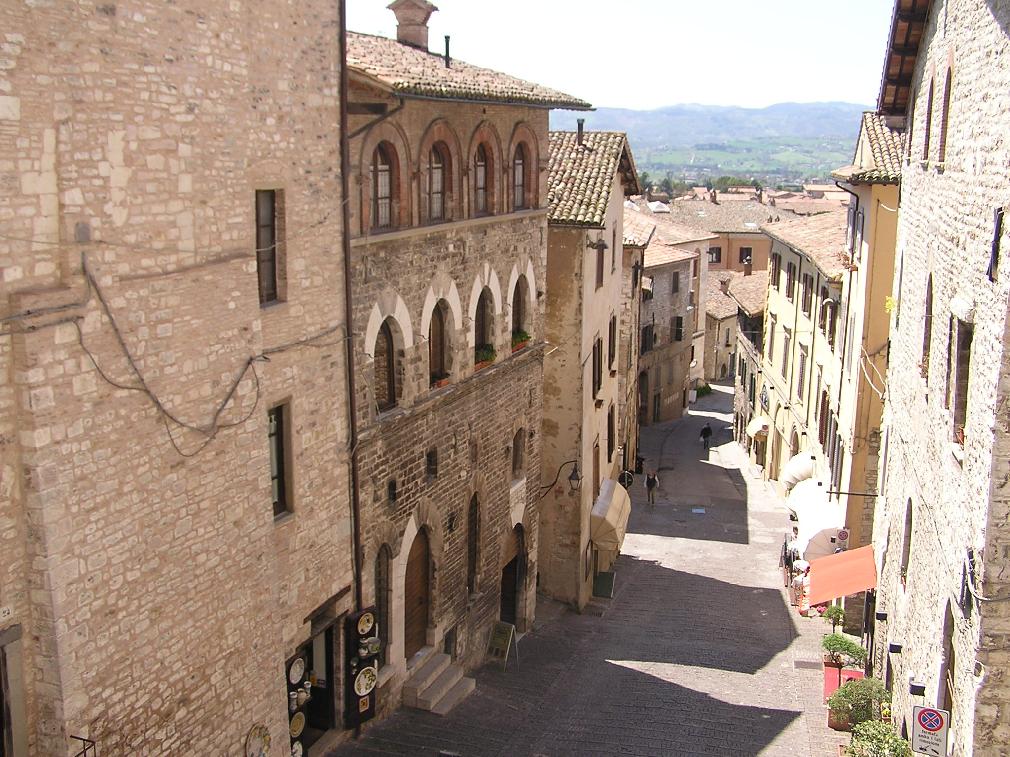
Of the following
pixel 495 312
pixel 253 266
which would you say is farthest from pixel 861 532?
pixel 253 266

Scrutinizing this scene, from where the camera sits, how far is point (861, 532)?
24.8 meters

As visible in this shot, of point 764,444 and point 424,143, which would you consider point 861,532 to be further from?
point 764,444

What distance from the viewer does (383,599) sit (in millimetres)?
17141

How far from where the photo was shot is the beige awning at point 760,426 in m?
42.8

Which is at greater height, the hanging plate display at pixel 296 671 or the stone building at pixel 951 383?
the stone building at pixel 951 383

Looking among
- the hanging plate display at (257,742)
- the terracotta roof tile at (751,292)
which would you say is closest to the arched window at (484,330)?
the hanging plate display at (257,742)

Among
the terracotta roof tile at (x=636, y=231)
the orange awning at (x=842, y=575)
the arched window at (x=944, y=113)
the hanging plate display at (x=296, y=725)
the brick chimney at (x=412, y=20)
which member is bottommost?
the orange awning at (x=842, y=575)

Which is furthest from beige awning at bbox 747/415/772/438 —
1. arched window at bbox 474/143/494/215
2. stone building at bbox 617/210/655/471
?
arched window at bbox 474/143/494/215

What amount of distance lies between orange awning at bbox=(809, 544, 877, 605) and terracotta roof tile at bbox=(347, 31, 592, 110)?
10.4 meters

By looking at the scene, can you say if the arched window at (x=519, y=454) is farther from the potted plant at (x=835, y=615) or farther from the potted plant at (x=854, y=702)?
the potted plant at (x=835, y=615)

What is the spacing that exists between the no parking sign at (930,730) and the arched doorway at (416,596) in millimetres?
8326

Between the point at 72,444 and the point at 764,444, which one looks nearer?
the point at 72,444

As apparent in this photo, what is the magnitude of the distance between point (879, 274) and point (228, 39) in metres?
→ 17.1

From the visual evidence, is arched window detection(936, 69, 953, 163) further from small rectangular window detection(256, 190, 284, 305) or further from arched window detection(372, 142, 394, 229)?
small rectangular window detection(256, 190, 284, 305)
